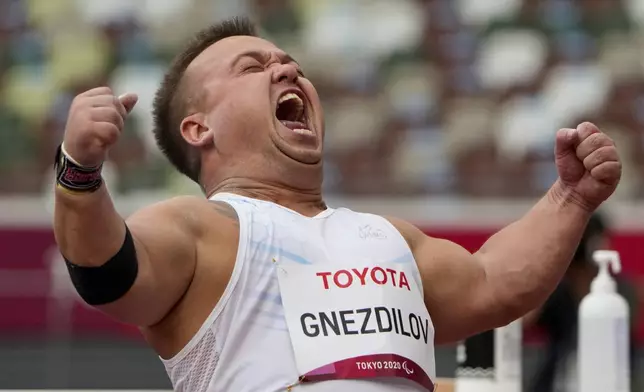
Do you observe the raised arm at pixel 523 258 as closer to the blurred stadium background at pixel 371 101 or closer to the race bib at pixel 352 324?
the race bib at pixel 352 324

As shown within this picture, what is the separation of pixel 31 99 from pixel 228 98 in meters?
6.29

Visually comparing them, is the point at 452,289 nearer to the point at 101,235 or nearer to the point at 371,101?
the point at 101,235

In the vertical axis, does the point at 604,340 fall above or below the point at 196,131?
below

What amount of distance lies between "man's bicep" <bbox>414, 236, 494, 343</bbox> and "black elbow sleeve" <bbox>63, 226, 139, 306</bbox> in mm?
565

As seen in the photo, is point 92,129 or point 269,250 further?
point 269,250

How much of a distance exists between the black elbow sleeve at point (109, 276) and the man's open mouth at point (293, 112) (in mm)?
489

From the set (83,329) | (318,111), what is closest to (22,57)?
(83,329)

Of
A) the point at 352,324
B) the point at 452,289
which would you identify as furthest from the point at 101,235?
the point at 452,289

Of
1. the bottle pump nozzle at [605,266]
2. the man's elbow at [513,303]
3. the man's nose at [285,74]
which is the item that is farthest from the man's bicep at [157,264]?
the bottle pump nozzle at [605,266]

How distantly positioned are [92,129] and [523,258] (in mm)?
823

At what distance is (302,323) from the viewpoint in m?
1.92

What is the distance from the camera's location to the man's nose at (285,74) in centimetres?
220

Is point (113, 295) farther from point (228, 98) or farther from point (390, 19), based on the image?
point (390, 19)

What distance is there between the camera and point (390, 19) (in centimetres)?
832
